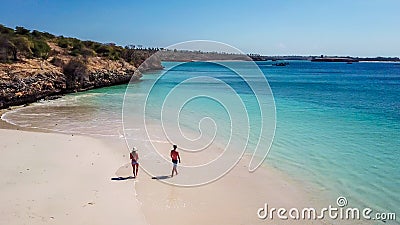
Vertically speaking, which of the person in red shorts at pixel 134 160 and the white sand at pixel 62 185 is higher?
the person in red shorts at pixel 134 160

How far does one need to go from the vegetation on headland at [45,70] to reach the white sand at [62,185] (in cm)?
1448

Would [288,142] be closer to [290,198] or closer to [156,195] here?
[290,198]

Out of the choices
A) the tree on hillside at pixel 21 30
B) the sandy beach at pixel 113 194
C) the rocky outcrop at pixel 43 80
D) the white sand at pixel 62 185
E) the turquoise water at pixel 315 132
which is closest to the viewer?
the white sand at pixel 62 185

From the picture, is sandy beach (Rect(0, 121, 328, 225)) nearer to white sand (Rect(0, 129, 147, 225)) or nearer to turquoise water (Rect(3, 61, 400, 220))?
white sand (Rect(0, 129, 147, 225))

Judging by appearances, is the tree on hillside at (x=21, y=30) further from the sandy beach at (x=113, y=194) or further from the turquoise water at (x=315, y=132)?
the sandy beach at (x=113, y=194)

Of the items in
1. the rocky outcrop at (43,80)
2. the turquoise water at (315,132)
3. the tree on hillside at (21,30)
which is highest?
the tree on hillside at (21,30)

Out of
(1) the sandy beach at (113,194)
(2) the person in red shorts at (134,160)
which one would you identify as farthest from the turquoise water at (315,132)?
(2) the person in red shorts at (134,160)

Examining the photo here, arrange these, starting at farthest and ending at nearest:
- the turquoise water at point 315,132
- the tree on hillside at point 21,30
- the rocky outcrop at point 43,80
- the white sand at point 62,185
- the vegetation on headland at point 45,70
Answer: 1. the tree on hillside at point 21,30
2. the vegetation on headland at point 45,70
3. the rocky outcrop at point 43,80
4. the turquoise water at point 315,132
5. the white sand at point 62,185

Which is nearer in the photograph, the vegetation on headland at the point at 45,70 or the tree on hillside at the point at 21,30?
the vegetation on headland at the point at 45,70

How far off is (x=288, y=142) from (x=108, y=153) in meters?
8.54

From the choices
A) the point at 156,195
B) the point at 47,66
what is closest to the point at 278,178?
the point at 156,195

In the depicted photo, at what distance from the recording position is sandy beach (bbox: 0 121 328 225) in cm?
838

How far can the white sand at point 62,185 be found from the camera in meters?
8.24

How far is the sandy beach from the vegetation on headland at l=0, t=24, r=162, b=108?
16.6 meters
